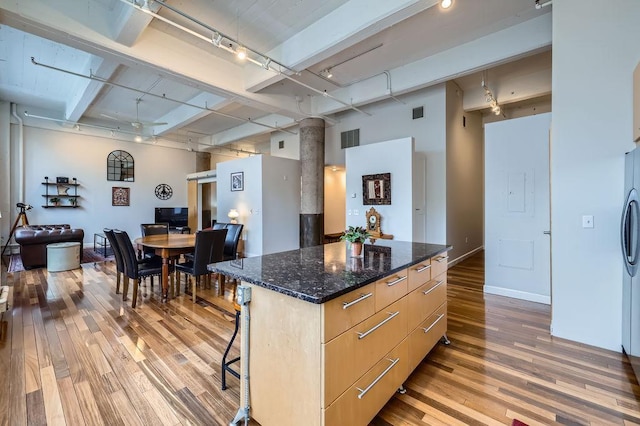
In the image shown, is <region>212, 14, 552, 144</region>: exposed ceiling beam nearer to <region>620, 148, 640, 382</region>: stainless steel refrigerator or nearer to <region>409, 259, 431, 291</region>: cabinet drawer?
<region>620, 148, 640, 382</region>: stainless steel refrigerator

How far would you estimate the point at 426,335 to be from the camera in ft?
7.33

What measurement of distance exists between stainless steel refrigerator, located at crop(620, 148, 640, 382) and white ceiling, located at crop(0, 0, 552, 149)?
2.39m

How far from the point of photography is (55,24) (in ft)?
10.4

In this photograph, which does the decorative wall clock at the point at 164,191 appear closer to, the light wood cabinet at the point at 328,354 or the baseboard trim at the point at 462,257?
the baseboard trim at the point at 462,257

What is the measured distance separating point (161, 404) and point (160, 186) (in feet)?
31.4

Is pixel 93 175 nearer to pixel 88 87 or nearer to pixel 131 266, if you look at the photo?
pixel 88 87

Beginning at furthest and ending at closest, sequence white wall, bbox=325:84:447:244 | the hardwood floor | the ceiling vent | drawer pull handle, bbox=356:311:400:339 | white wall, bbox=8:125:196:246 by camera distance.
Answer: white wall, bbox=8:125:196:246 → the ceiling vent → white wall, bbox=325:84:447:244 → the hardwood floor → drawer pull handle, bbox=356:311:400:339

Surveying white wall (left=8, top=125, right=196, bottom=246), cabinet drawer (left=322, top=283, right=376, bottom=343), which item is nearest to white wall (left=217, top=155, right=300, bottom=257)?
white wall (left=8, top=125, right=196, bottom=246)

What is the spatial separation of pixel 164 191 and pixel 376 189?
26.0 ft

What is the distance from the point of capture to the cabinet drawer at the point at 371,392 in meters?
1.37

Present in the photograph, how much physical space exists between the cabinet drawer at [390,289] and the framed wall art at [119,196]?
394 inches

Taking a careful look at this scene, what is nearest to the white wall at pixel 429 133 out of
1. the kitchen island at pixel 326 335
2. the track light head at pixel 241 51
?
the track light head at pixel 241 51

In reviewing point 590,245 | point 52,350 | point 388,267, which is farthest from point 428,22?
point 52,350

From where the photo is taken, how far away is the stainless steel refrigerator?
2.12m
